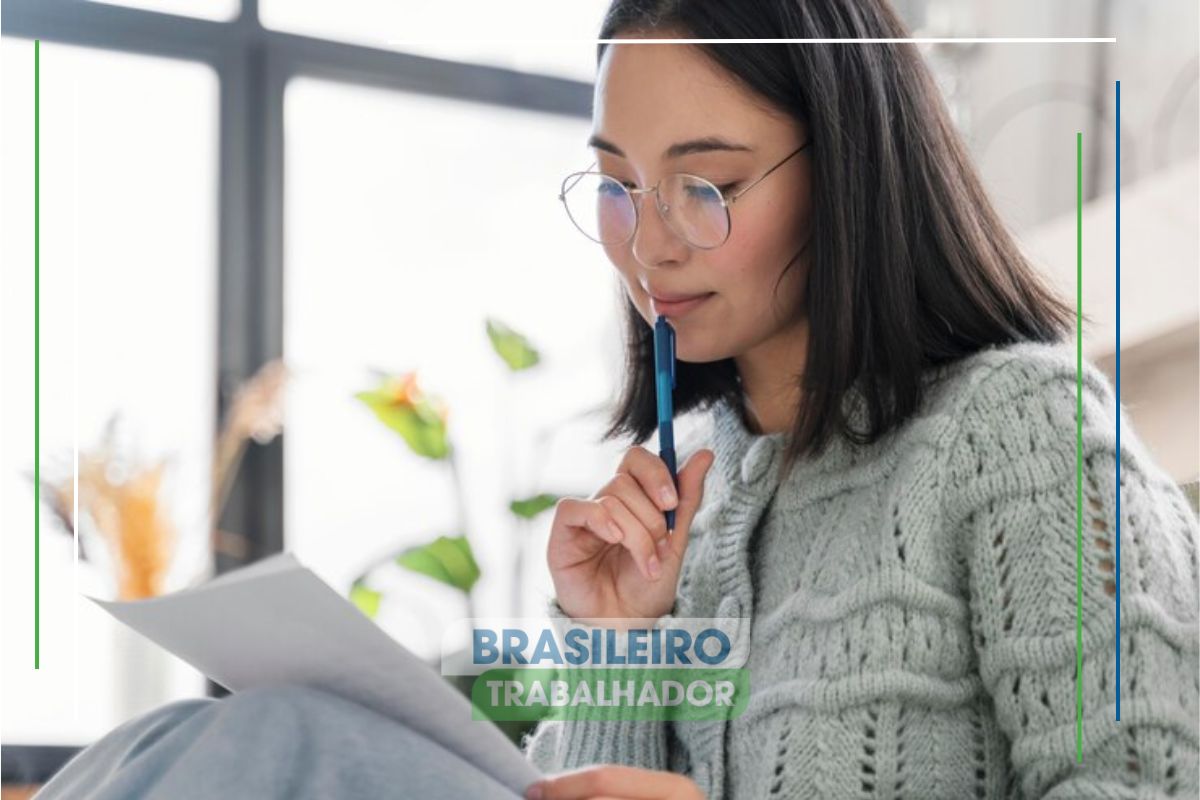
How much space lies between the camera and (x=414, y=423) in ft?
8.44

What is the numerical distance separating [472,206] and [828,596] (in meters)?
1.89

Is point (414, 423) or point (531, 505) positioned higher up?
point (414, 423)

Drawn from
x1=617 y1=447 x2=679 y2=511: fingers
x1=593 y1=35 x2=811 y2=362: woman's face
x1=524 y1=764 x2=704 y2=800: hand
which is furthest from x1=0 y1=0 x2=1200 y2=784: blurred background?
x1=524 y1=764 x2=704 y2=800: hand

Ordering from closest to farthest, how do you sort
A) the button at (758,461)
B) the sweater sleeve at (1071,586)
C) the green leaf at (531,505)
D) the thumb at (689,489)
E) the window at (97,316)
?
the sweater sleeve at (1071,586) < the thumb at (689,489) < the button at (758,461) < the window at (97,316) < the green leaf at (531,505)

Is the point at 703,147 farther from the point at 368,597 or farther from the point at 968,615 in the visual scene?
the point at 368,597

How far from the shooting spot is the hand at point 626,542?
1.09 meters

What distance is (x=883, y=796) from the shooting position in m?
0.99

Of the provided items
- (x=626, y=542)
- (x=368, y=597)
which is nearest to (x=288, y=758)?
(x=626, y=542)

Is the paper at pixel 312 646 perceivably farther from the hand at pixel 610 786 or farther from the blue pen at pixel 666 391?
the blue pen at pixel 666 391

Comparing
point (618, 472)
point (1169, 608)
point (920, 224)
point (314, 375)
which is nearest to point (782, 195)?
point (920, 224)

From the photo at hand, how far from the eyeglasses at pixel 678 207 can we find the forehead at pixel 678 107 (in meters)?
0.03

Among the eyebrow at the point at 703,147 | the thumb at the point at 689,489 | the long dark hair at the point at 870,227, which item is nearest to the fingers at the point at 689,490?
the thumb at the point at 689,489

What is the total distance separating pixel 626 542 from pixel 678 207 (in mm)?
270

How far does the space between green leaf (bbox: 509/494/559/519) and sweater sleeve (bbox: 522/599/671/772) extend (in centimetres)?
145
